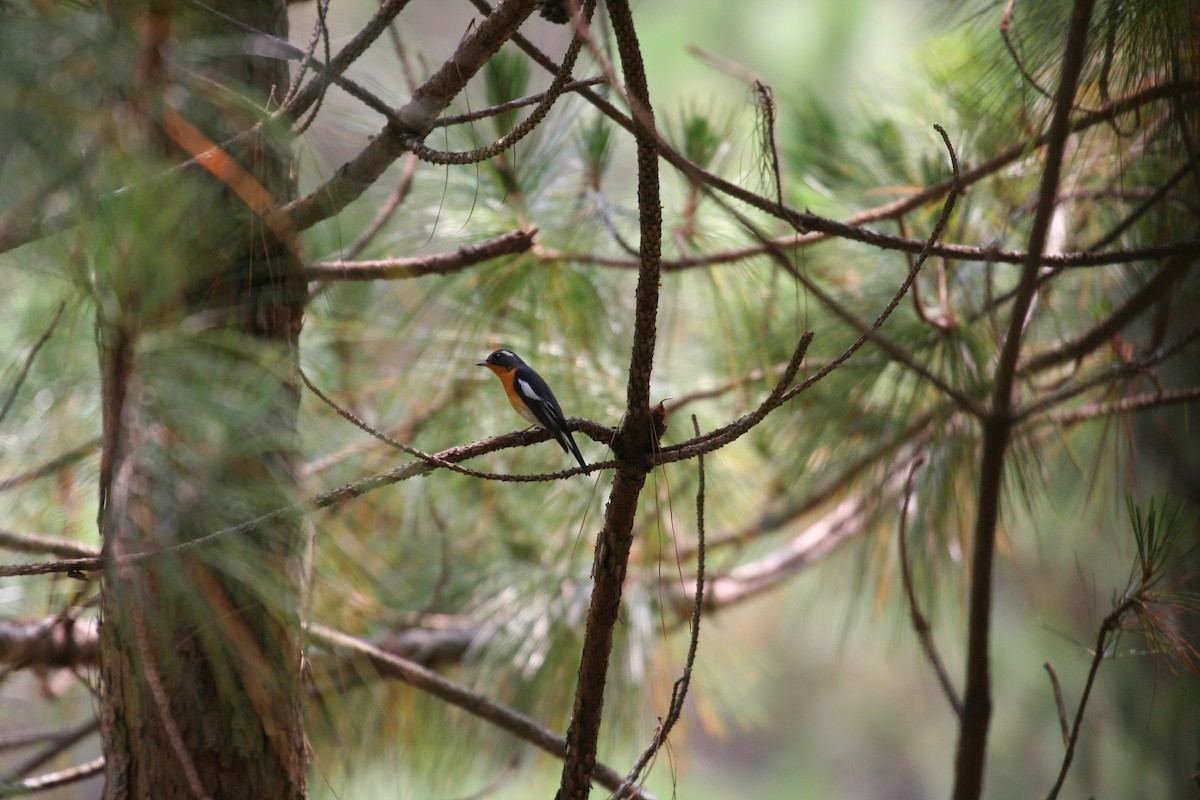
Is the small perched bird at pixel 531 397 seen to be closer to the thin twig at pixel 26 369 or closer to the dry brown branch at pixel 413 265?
the dry brown branch at pixel 413 265

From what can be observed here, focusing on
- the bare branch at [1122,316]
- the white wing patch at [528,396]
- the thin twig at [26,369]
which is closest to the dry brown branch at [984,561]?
the bare branch at [1122,316]

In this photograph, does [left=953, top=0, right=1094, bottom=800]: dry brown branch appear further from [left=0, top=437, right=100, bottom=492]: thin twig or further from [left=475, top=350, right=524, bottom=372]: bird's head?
[left=0, top=437, right=100, bottom=492]: thin twig

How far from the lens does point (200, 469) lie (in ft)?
2.96

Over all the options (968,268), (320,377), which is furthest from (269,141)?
(968,268)

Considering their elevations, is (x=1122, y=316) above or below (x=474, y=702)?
above

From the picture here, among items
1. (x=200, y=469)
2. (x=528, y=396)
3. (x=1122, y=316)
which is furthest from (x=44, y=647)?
(x=1122, y=316)

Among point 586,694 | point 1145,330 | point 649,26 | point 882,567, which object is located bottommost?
point 586,694

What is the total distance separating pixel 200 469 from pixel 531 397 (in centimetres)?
43

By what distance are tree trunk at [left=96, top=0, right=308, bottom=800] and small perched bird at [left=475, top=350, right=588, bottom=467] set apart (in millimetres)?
283

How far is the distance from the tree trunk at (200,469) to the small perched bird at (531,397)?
0.28m

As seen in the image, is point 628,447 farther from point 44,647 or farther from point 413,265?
point 44,647

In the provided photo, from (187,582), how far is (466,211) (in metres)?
0.82

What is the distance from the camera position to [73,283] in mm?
805

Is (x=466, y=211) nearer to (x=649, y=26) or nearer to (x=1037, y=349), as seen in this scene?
(x=1037, y=349)
